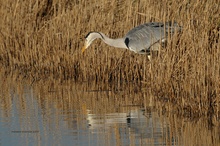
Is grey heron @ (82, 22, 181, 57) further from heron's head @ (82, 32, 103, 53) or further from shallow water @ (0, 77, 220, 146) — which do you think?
shallow water @ (0, 77, 220, 146)

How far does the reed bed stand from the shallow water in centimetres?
31

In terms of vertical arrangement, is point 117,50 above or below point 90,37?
below

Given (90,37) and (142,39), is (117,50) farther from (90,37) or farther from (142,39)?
(142,39)

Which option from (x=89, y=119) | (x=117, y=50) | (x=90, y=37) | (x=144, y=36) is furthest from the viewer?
(x=117, y=50)

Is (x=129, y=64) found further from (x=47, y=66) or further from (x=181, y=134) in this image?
(x=181, y=134)

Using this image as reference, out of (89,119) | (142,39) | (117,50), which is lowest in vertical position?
(89,119)

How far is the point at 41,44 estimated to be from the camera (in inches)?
505

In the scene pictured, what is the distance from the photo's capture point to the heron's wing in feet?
35.5

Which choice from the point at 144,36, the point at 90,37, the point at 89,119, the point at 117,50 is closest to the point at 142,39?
the point at 144,36

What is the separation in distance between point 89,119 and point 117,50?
330 cm

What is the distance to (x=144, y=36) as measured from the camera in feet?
36.0

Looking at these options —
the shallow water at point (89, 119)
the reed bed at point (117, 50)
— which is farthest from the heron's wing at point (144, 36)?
the shallow water at point (89, 119)

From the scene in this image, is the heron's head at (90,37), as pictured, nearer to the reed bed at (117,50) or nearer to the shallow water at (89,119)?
the reed bed at (117,50)

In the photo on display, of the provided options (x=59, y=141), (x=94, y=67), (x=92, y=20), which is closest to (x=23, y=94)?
(x=94, y=67)
